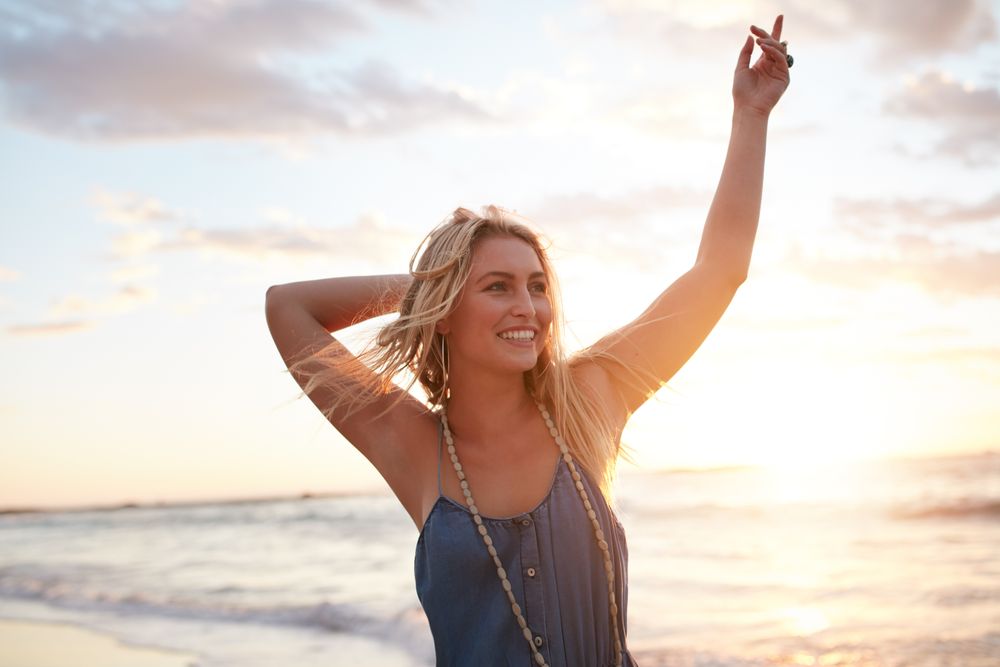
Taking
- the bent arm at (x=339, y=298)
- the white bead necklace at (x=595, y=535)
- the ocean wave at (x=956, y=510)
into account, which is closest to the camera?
the white bead necklace at (x=595, y=535)

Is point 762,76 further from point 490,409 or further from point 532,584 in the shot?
point 532,584

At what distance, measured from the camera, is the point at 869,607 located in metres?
8.85

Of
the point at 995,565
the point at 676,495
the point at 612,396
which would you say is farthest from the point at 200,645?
the point at 676,495

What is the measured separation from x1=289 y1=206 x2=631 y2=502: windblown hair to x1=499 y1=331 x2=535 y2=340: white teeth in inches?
4.9

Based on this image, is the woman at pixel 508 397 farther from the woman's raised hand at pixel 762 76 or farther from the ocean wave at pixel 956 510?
the ocean wave at pixel 956 510

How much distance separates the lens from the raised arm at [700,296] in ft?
9.21

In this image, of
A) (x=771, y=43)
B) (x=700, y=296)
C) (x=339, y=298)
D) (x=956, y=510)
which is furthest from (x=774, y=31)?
(x=956, y=510)

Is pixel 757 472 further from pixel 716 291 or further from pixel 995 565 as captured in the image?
pixel 716 291

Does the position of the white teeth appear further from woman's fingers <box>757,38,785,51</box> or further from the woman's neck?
woman's fingers <box>757,38,785,51</box>

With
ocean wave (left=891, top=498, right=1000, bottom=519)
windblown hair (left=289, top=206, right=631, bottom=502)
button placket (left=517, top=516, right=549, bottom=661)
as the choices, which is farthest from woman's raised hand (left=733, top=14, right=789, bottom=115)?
ocean wave (left=891, top=498, right=1000, bottom=519)

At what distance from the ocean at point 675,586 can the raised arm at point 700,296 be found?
46cm

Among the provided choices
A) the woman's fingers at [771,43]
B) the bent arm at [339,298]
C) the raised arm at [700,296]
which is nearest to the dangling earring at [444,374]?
the bent arm at [339,298]

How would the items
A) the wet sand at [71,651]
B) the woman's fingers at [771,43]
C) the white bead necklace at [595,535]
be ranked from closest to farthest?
the white bead necklace at [595,535], the woman's fingers at [771,43], the wet sand at [71,651]

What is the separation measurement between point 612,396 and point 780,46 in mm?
1140
